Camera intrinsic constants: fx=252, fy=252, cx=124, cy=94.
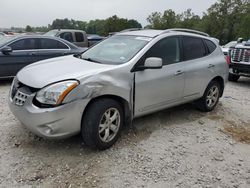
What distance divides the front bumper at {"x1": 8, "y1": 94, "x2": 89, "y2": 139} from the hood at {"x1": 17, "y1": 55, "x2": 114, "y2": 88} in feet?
0.84

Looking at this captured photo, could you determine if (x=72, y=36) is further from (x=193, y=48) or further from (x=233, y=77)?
(x=193, y=48)

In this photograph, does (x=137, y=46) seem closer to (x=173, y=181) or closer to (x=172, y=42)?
(x=172, y=42)

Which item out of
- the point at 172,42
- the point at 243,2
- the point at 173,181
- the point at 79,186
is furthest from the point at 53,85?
the point at 243,2

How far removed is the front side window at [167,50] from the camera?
393 centimetres

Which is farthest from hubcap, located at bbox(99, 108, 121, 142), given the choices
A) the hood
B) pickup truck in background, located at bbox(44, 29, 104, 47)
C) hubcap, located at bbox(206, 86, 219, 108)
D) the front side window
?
pickup truck in background, located at bbox(44, 29, 104, 47)

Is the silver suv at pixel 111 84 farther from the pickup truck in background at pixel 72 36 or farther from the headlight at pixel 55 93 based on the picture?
the pickup truck in background at pixel 72 36

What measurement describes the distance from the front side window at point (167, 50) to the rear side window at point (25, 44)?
14.9 feet

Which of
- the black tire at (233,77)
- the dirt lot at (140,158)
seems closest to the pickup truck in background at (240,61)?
the black tire at (233,77)

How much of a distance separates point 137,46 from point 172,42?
0.73 m

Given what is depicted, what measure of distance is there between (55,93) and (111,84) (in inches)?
29.3

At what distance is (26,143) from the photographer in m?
3.50

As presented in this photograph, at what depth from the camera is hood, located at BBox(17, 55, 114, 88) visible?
10.1ft

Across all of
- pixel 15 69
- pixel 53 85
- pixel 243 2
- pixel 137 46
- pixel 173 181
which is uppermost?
pixel 243 2

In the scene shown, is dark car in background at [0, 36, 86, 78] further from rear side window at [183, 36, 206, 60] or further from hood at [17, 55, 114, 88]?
rear side window at [183, 36, 206, 60]
